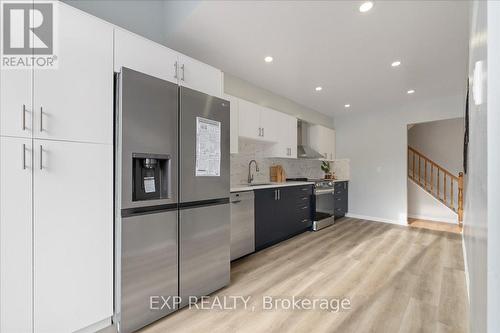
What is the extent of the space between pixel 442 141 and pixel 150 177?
698 centimetres

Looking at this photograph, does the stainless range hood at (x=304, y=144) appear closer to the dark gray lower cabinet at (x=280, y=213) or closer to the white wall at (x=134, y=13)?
the dark gray lower cabinet at (x=280, y=213)

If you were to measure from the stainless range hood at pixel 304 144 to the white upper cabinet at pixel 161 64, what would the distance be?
8.41 feet

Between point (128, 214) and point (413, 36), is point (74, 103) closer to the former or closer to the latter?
point (128, 214)

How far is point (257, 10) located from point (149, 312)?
2.62 meters

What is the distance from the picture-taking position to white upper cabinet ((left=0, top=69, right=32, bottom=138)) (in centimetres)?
121

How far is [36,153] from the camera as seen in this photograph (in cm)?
130

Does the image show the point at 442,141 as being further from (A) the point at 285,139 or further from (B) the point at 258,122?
(B) the point at 258,122

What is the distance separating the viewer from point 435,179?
5.59m

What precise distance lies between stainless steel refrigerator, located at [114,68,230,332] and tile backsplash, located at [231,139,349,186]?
1.43 meters

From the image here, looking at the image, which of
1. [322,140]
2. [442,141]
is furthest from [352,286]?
[442,141]

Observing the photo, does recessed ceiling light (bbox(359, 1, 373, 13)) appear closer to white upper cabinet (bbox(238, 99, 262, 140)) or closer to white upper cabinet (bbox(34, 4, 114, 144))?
white upper cabinet (bbox(238, 99, 262, 140))

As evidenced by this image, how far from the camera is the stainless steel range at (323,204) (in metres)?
4.13

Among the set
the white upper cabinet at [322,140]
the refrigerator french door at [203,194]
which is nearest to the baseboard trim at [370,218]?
the white upper cabinet at [322,140]

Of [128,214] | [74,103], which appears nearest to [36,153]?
[74,103]
